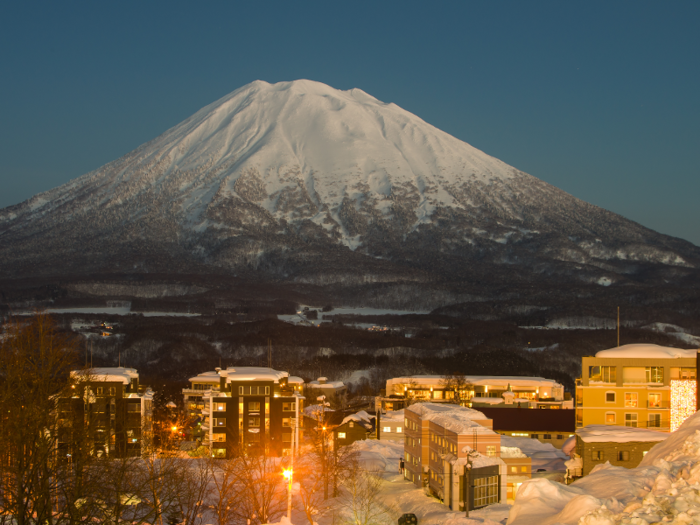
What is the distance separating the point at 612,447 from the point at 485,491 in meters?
8.62

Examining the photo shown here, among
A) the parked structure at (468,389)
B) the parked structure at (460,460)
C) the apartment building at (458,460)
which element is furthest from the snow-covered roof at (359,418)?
the apartment building at (458,460)

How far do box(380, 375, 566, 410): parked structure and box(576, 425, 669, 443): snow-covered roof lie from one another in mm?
52556

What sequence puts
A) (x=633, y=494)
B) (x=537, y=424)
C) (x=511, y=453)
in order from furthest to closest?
1. (x=537, y=424)
2. (x=511, y=453)
3. (x=633, y=494)

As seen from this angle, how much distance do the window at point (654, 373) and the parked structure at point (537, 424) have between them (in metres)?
28.3

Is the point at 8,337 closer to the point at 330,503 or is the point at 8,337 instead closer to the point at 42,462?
the point at 42,462

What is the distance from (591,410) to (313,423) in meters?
35.7

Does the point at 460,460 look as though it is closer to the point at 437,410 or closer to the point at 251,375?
the point at 437,410

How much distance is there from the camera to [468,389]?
3627 inches

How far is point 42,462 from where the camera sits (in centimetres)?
1964

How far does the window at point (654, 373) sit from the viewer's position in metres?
36.3

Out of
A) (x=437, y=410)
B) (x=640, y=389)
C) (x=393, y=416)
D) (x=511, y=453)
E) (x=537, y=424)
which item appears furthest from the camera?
(x=393, y=416)

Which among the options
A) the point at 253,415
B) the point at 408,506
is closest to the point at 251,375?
the point at 253,415

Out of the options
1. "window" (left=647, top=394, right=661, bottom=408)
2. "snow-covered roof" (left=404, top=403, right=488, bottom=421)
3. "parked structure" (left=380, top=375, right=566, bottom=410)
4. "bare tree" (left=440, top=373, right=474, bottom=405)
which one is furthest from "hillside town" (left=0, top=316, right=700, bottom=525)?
"parked structure" (left=380, top=375, right=566, bottom=410)

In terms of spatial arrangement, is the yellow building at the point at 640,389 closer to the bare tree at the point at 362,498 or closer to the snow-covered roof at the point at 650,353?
the snow-covered roof at the point at 650,353
